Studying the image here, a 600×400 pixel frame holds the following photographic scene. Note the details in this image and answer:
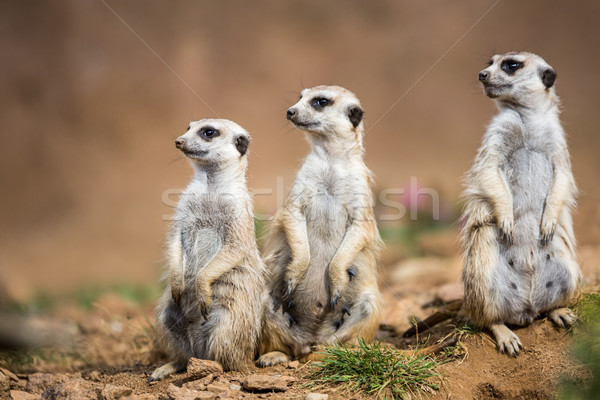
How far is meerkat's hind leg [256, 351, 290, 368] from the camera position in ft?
10.9

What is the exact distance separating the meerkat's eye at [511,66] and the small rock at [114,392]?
2583 mm

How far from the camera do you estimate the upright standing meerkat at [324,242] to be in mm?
3418

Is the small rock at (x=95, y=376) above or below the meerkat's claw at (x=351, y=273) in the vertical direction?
below

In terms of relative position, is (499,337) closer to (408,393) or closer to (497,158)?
(408,393)

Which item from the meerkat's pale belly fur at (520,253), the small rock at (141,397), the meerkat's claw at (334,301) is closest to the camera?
the small rock at (141,397)

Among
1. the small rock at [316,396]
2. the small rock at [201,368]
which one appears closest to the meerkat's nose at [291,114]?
the small rock at [201,368]

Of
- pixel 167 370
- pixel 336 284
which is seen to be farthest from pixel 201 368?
pixel 336 284

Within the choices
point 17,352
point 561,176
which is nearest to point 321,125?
point 561,176

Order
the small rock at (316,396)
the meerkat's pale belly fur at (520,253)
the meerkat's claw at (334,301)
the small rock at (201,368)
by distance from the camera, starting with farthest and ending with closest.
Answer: the meerkat's claw at (334,301)
the meerkat's pale belly fur at (520,253)
the small rock at (201,368)
the small rock at (316,396)

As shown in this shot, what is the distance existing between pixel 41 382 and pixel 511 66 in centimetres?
309

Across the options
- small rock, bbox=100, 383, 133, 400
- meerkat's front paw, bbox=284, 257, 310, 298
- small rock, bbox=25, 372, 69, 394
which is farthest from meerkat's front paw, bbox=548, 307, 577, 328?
small rock, bbox=25, 372, 69, 394

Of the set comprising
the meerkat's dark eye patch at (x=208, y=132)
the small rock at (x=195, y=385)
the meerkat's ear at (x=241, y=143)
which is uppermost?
the meerkat's dark eye patch at (x=208, y=132)

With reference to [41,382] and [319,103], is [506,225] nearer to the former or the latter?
[319,103]

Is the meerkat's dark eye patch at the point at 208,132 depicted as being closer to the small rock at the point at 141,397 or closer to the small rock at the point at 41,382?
the small rock at the point at 141,397
